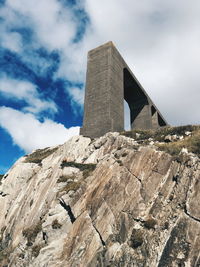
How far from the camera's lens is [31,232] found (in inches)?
707

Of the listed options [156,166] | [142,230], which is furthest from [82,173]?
[142,230]

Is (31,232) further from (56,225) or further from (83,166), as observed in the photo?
(83,166)

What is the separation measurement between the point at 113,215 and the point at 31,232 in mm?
6449

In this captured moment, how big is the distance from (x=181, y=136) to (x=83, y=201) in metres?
Answer: 10.6

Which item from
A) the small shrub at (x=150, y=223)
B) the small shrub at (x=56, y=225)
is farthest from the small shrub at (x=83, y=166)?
the small shrub at (x=150, y=223)

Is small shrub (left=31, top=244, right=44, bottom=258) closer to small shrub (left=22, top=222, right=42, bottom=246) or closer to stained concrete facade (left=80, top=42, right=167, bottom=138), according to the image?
small shrub (left=22, top=222, right=42, bottom=246)

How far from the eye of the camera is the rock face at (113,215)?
13.7 metres

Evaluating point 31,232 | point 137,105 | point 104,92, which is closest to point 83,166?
point 31,232

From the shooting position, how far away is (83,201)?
17.7m

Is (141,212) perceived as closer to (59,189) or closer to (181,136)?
(59,189)

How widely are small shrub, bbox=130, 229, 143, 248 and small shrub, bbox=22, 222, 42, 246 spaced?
6913mm

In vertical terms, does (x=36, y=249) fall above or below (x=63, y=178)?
below

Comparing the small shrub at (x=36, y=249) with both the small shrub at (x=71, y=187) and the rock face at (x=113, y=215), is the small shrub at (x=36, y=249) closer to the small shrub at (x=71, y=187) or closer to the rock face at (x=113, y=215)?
the rock face at (x=113, y=215)

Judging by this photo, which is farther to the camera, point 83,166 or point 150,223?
point 83,166
